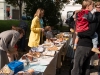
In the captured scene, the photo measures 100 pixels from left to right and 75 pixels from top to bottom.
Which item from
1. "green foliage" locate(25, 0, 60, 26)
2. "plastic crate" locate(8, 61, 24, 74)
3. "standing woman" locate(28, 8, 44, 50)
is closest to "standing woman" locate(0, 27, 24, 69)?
"plastic crate" locate(8, 61, 24, 74)

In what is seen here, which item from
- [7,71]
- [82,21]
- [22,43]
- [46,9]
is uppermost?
→ [82,21]

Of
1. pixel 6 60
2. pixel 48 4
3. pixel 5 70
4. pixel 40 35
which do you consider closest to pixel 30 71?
pixel 5 70

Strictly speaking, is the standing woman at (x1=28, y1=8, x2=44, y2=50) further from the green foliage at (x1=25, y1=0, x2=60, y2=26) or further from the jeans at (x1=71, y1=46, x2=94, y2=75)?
the green foliage at (x1=25, y1=0, x2=60, y2=26)

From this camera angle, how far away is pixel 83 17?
3756mm

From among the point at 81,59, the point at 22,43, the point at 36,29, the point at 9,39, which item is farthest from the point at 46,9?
the point at 81,59

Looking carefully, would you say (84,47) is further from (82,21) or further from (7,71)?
(7,71)

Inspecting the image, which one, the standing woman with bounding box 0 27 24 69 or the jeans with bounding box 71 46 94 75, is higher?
the standing woman with bounding box 0 27 24 69

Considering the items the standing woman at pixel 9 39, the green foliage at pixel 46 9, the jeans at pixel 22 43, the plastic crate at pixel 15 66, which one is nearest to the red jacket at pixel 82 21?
the standing woman at pixel 9 39

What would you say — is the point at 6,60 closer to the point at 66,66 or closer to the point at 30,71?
the point at 30,71

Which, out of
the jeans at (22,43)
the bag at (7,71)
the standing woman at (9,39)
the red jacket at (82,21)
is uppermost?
the red jacket at (82,21)

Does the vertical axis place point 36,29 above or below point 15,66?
above

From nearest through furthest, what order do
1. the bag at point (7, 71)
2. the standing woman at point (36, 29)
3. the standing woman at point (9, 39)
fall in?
the bag at point (7, 71), the standing woman at point (9, 39), the standing woman at point (36, 29)

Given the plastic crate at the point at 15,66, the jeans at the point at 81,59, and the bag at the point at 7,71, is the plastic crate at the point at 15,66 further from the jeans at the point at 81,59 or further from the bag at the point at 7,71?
the jeans at the point at 81,59

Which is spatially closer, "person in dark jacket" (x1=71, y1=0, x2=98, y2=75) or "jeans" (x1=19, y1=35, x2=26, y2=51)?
"person in dark jacket" (x1=71, y1=0, x2=98, y2=75)
